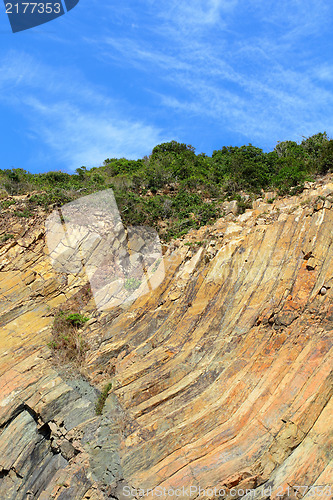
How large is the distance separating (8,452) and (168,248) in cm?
1020

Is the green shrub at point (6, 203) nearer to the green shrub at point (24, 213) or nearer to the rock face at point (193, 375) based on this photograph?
the green shrub at point (24, 213)

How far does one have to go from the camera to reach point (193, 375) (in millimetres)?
10570

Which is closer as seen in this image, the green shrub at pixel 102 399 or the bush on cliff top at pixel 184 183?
the green shrub at pixel 102 399

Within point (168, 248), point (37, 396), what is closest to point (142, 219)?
point (168, 248)

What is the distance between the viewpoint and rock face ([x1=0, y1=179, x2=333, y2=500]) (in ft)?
27.4

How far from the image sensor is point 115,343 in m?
13.4

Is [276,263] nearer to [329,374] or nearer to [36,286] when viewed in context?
[329,374]

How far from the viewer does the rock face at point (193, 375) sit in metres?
8.34

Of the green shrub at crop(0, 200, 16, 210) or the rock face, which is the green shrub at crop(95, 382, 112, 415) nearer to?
the rock face

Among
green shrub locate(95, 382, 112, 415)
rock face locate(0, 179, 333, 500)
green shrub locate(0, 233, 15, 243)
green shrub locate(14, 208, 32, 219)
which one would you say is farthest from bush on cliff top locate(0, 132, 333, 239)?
green shrub locate(95, 382, 112, 415)

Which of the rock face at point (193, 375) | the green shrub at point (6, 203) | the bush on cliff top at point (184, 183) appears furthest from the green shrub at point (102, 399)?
the green shrub at point (6, 203)

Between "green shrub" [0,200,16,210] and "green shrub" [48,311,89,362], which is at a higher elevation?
"green shrub" [0,200,16,210]

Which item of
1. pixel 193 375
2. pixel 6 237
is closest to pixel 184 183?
pixel 6 237

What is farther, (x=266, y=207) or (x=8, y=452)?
(x=266, y=207)
